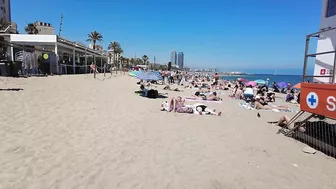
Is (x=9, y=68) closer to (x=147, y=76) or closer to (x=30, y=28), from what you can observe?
(x=147, y=76)

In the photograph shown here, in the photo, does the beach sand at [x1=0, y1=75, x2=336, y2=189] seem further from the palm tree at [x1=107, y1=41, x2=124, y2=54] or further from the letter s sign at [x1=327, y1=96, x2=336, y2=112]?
the palm tree at [x1=107, y1=41, x2=124, y2=54]

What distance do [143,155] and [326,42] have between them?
14.2 feet

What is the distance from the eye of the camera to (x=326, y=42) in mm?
4367

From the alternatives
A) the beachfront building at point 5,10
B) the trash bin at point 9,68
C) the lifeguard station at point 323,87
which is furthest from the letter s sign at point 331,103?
the beachfront building at point 5,10

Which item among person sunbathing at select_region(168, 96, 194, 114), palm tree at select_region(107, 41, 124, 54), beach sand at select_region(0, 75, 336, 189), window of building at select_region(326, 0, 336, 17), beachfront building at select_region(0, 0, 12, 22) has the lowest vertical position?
beach sand at select_region(0, 75, 336, 189)

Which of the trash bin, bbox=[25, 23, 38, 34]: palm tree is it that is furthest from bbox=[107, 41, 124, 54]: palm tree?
the trash bin

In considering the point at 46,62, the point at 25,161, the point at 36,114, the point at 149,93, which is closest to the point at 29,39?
the point at 46,62

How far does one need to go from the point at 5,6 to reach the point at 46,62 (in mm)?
46337

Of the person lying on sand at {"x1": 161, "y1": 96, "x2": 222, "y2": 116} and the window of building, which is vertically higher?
the window of building

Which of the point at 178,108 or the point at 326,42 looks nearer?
the point at 326,42

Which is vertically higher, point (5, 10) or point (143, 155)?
point (5, 10)

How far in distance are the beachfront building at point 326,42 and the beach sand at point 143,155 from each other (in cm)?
177

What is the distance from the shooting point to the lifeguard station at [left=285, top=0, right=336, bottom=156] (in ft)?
13.8

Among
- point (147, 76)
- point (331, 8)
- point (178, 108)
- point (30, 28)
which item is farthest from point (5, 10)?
point (331, 8)
